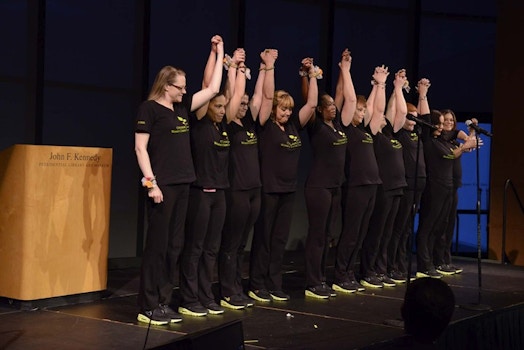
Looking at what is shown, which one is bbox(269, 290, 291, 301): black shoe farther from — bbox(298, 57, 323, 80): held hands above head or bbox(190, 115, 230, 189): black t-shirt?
bbox(298, 57, 323, 80): held hands above head

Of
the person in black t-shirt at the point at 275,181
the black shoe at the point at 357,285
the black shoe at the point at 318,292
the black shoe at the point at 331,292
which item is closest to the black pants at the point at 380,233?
the black shoe at the point at 357,285

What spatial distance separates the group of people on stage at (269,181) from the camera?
5.14 m

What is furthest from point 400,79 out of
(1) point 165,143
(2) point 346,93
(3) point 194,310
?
(3) point 194,310

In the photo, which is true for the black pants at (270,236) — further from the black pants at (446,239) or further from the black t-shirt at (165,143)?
the black pants at (446,239)

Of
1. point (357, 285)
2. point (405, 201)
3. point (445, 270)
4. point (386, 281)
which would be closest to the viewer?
point (357, 285)

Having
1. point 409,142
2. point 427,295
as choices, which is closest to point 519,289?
point 409,142

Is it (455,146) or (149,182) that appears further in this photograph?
(455,146)

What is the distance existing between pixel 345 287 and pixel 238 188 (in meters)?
1.45

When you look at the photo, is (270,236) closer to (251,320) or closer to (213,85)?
(251,320)

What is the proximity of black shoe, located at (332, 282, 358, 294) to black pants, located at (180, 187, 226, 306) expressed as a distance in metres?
1.40

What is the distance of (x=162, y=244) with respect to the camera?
16.8 feet

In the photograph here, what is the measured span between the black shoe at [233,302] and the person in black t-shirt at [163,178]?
0.57 meters

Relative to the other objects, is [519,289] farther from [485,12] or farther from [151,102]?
[485,12]

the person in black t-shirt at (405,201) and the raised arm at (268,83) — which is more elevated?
the raised arm at (268,83)
